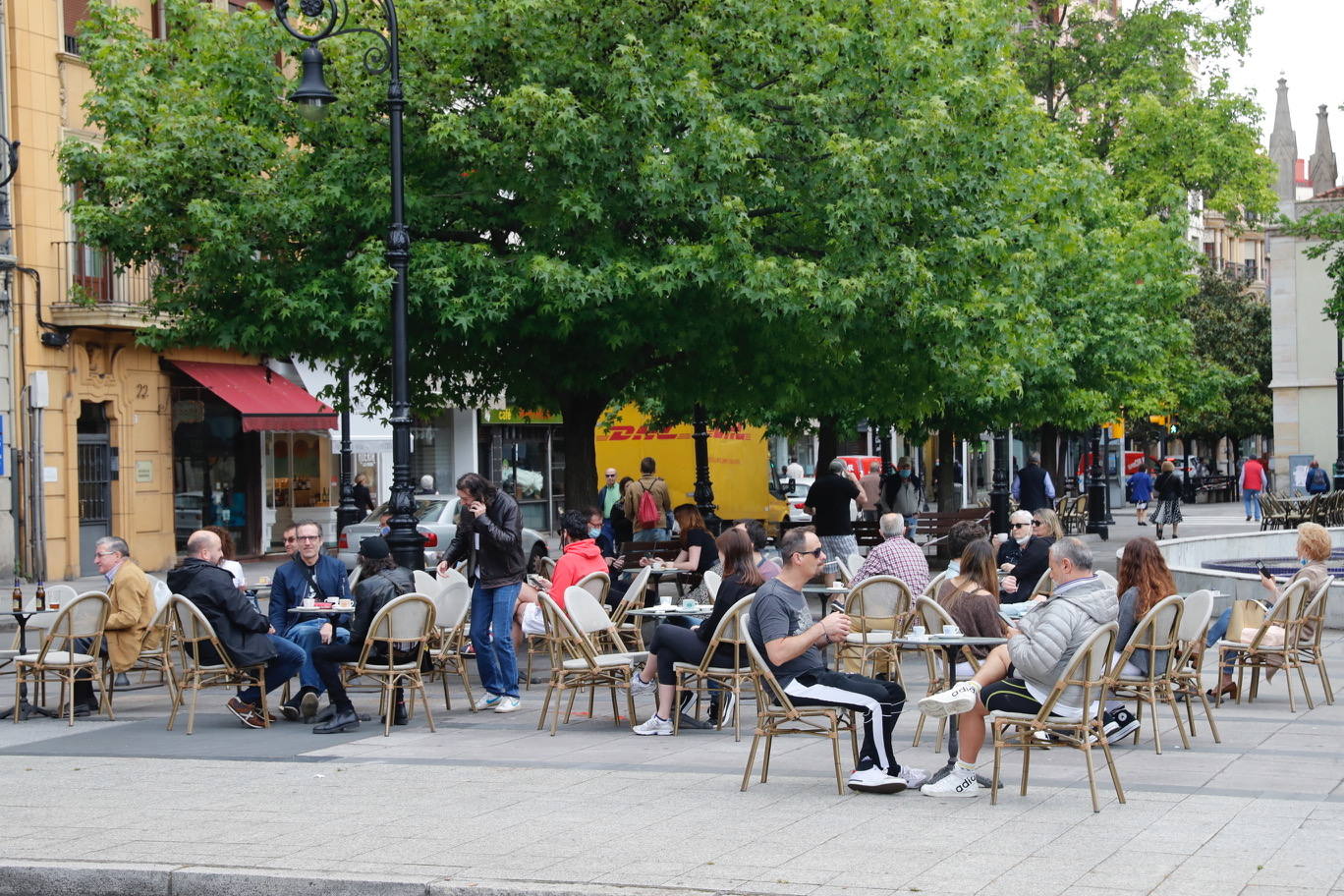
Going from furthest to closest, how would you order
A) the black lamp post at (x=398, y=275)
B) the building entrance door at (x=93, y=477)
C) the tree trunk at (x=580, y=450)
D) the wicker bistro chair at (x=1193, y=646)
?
the building entrance door at (x=93, y=477) < the tree trunk at (x=580, y=450) < the black lamp post at (x=398, y=275) < the wicker bistro chair at (x=1193, y=646)

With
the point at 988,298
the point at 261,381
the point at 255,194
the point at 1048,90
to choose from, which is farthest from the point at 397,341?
the point at 1048,90

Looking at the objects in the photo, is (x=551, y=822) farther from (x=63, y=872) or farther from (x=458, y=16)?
(x=458, y=16)

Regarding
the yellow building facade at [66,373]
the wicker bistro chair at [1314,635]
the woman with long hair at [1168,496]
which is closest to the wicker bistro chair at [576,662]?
the wicker bistro chair at [1314,635]

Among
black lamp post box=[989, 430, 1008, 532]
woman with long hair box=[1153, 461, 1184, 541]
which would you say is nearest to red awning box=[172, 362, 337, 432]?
black lamp post box=[989, 430, 1008, 532]

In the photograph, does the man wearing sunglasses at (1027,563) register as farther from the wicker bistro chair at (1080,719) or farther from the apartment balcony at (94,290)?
the apartment balcony at (94,290)

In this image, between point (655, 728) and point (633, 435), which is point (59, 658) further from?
point (633, 435)

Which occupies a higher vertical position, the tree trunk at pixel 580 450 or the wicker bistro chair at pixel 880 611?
the tree trunk at pixel 580 450

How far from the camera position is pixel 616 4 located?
55.0 ft

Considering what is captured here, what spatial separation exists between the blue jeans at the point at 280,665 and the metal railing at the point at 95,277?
54.0 feet

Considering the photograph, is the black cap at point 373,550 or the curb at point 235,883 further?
the black cap at point 373,550

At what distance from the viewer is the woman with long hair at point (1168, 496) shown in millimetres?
34188

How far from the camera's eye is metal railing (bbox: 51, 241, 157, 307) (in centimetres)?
2725

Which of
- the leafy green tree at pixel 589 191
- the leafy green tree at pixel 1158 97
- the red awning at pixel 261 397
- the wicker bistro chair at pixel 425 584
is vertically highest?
the leafy green tree at pixel 1158 97

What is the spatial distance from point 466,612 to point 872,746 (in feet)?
14.8
